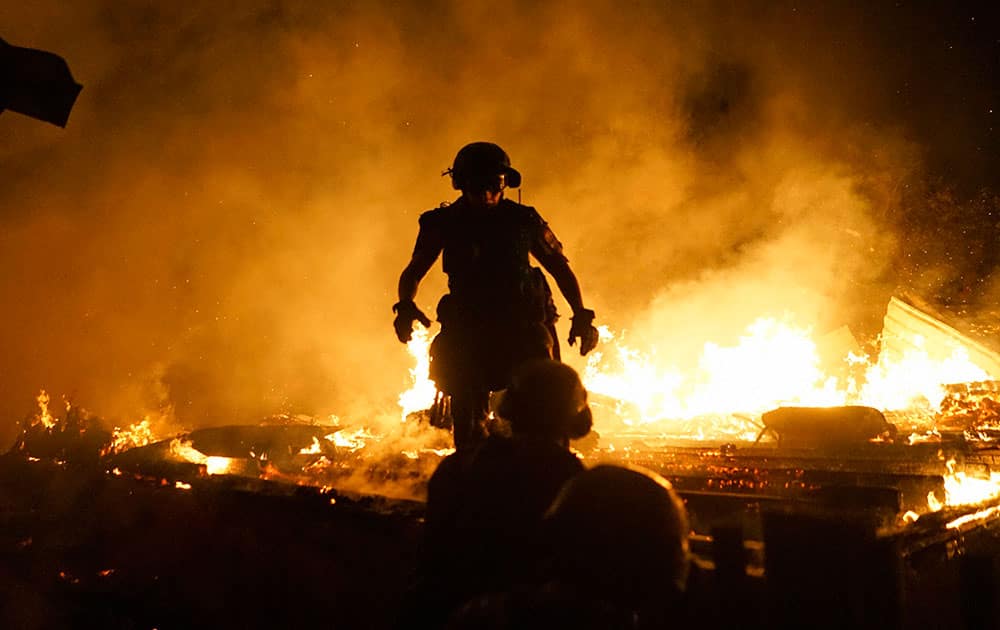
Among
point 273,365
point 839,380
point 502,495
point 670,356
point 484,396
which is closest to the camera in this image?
point 502,495

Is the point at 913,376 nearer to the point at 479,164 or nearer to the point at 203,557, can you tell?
the point at 479,164

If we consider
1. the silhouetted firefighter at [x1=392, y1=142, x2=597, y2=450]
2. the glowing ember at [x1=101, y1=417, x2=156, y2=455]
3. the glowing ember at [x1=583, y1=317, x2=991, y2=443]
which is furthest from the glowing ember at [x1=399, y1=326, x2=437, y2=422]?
the silhouetted firefighter at [x1=392, y1=142, x2=597, y2=450]

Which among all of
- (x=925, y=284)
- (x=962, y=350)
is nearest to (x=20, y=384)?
(x=962, y=350)

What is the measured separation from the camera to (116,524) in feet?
18.6

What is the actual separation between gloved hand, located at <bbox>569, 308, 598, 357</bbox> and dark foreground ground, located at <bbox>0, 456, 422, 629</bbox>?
59.6 inches

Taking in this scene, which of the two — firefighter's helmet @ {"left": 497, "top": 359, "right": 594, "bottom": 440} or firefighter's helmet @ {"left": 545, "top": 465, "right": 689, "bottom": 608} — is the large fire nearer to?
firefighter's helmet @ {"left": 497, "top": 359, "right": 594, "bottom": 440}

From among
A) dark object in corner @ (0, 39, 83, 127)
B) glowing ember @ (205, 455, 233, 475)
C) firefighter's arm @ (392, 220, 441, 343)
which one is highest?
dark object in corner @ (0, 39, 83, 127)

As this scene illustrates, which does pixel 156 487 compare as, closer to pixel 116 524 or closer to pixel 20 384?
pixel 116 524

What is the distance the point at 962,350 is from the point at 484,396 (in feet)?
54.1

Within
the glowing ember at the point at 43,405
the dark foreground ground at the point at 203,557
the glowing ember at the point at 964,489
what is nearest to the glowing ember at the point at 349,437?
the dark foreground ground at the point at 203,557

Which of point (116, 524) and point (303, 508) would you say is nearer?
point (303, 508)

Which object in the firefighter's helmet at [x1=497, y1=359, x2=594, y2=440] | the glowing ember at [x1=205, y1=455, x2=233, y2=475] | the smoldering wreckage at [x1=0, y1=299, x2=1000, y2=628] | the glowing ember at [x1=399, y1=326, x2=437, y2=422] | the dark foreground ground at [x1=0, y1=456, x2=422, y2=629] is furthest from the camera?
the glowing ember at [x1=399, y1=326, x2=437, y2=422]

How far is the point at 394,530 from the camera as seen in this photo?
11.2 ft

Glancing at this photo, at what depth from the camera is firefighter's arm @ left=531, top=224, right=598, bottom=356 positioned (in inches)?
148
